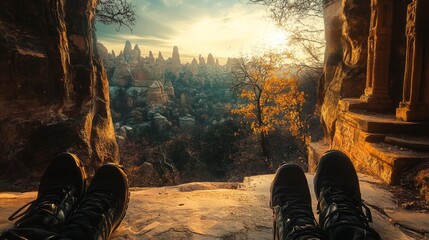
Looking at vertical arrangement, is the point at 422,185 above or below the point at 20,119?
below

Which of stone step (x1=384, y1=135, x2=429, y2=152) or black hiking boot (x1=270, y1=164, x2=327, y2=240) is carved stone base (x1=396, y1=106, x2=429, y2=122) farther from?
black hiking boot (x1=270, y1=164, x2=327, y2=240)

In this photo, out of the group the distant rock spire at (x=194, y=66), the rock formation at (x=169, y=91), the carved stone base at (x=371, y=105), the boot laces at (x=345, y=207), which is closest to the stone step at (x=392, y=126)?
the carved stone base at (x=371, y=105)

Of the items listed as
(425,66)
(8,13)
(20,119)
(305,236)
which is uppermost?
(8,13)

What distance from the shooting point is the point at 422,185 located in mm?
3301

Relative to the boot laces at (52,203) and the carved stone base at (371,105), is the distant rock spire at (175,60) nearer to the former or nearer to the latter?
the carved stone base at (371,105)

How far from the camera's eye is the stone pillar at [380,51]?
229 inches

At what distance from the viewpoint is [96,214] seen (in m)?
1.75

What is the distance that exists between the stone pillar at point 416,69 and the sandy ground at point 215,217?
2.11m

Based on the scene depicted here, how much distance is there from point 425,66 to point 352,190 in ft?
12.2

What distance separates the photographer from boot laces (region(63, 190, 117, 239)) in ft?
5.35

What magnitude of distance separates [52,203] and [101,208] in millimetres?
333

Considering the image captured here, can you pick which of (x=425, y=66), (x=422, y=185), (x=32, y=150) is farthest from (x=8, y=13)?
(x=425, y=66)

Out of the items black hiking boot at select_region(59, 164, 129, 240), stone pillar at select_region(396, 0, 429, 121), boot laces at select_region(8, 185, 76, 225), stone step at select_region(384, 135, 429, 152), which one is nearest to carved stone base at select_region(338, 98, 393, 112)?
stone pillar at select_region(396, 0, 429, 121)

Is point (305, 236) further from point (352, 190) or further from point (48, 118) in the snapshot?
point (48, 118)
